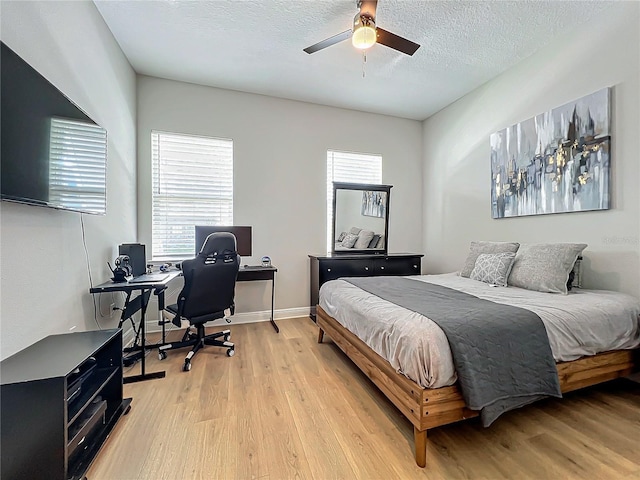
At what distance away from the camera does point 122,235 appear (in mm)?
2836

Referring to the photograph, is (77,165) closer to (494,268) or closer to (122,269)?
(122,269)

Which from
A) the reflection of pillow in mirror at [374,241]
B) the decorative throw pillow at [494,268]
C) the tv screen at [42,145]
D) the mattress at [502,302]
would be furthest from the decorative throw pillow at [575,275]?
the tv screen at [42,145]

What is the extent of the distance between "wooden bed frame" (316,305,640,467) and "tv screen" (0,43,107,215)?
2137 mm

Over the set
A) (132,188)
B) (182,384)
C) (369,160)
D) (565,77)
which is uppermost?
(565,77)

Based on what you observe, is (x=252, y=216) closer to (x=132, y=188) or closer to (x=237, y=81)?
(x=132, y=188)

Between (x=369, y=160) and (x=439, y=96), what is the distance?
1271 millimetres

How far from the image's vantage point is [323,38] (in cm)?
267

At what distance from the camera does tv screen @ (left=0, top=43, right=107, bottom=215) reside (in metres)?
1.25

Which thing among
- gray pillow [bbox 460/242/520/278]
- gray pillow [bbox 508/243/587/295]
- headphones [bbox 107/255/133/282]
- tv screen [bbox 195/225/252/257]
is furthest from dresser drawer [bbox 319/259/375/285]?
headphones [bbox 107/255/133/282]

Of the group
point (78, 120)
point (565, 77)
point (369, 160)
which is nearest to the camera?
point (78, 120)

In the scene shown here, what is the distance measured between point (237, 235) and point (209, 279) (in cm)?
104

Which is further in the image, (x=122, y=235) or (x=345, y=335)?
(x=122, y=235)

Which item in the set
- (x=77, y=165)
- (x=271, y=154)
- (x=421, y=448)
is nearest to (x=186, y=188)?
(x=271, y=154)

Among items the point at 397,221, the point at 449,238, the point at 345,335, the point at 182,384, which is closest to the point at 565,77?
the point at 449,238
